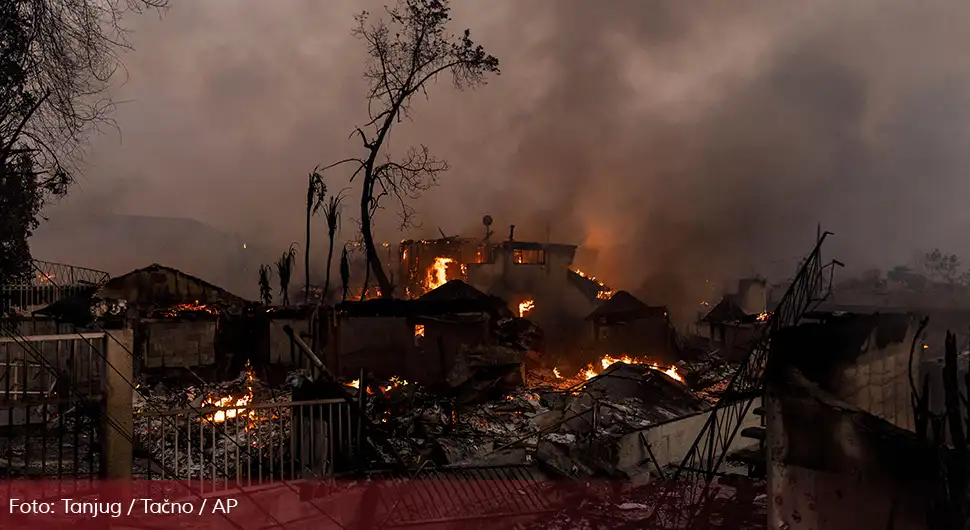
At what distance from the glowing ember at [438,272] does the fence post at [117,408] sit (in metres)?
40.8

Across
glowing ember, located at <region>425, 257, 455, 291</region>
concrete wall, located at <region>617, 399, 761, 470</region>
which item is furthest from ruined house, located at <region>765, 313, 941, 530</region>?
glowing ember, located at <region>425, 257, 455, 291</region>

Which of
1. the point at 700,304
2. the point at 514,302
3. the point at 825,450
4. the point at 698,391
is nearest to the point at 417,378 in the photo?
the point at 698,391

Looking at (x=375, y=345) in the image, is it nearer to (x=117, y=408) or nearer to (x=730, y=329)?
(x=117, y=408)

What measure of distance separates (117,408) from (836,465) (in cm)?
724

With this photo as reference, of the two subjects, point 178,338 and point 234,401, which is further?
point 178,338

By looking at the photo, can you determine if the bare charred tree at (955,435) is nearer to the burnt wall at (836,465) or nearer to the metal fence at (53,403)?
the burnt wall at (836,465)

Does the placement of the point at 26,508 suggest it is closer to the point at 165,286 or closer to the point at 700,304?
the point at 165,286

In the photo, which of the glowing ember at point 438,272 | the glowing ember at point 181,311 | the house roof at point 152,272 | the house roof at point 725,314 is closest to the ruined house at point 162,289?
the house roof at point 152,272

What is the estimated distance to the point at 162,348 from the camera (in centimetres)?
1772

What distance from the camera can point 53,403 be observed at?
638 cm

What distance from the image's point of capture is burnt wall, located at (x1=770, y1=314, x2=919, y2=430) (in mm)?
5234

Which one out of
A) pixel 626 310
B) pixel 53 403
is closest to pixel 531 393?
pixel 53 403

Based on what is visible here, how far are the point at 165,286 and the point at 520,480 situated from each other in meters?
21.1

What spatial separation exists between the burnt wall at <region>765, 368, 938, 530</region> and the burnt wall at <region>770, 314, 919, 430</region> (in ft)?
1.47
